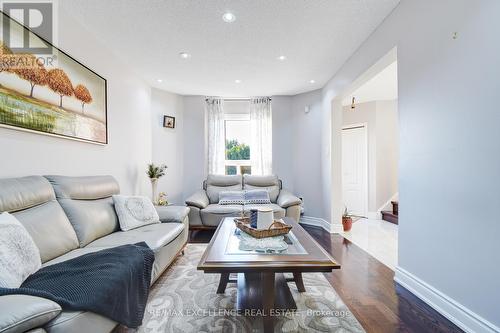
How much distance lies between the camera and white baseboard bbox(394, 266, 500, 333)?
1311 millimetres

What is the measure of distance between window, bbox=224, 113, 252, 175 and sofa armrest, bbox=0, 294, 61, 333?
4021 mm

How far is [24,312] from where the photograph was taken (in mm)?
745

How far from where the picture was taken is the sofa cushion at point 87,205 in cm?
177

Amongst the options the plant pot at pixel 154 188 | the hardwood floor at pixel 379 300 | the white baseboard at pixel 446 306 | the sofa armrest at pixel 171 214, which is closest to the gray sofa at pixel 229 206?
the plant pot at pixel 154 188

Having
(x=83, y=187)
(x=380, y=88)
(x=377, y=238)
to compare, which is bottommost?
(x=377, y=238)

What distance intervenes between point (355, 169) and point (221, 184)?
Result: 3150mm

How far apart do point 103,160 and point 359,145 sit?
16.1 feet

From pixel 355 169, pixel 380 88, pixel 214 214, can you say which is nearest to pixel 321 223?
pixel 355 169

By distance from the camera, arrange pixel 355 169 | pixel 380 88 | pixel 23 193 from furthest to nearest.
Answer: pixel 355 169, pixel 380 88, pixel 23 193

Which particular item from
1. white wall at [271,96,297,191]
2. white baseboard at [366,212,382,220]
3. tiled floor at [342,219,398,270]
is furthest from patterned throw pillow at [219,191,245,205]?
white baseboard at [366,212,382,220]

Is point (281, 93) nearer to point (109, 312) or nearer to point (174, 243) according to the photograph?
point (174, 243)

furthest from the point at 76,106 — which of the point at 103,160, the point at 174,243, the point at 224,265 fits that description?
the point at 224,265

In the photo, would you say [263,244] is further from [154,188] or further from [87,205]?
[154,188]

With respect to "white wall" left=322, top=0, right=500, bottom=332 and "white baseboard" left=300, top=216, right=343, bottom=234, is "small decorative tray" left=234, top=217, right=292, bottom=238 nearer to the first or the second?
"white wall" left=322, top=0, right=500, bottom=332
